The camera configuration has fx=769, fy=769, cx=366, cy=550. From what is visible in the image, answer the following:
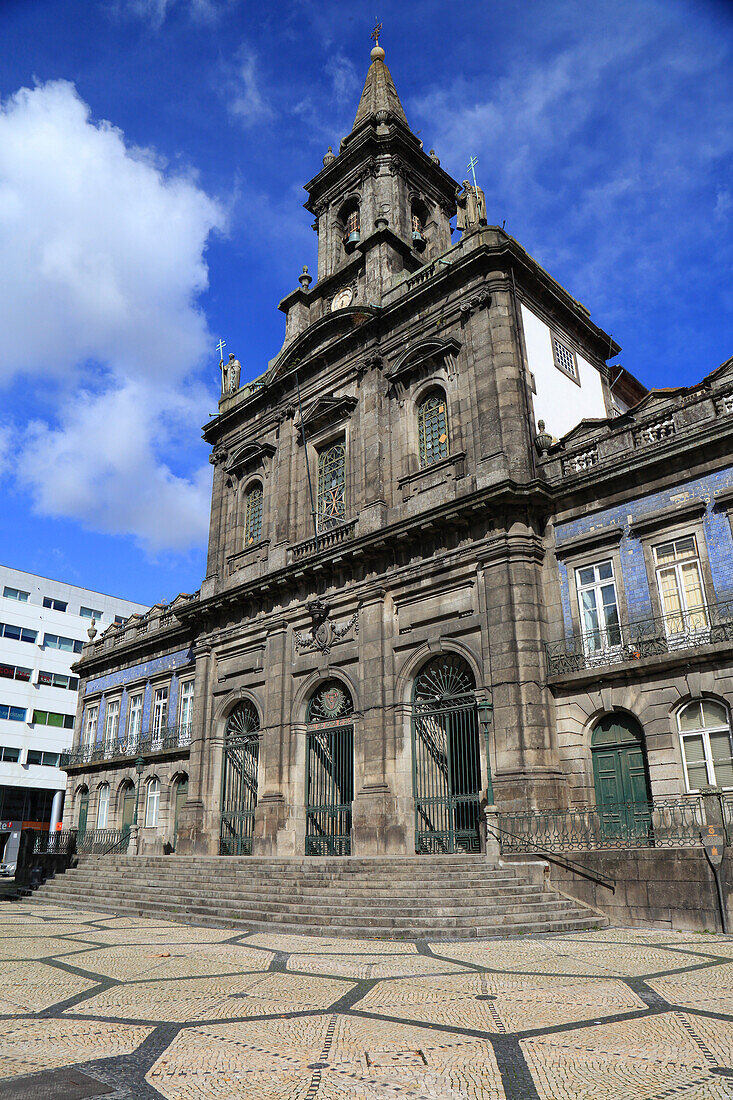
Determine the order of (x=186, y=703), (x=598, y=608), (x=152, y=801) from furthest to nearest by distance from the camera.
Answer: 1. (x=186, y=703)
2. (x=152, y=801)
3. (x=598, y=608)

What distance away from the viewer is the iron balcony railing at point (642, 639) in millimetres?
15211

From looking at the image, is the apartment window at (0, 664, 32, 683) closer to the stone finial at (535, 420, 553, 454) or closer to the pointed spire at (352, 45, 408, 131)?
the pointed spire at (352, 45, 408, 131)

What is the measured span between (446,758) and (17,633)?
43.1 meters

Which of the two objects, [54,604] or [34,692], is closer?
[34,692]

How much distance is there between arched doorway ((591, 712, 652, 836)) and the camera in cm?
1562

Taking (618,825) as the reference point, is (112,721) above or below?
above

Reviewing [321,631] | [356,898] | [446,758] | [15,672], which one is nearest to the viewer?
[356,898]

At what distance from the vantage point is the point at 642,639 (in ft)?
53.5

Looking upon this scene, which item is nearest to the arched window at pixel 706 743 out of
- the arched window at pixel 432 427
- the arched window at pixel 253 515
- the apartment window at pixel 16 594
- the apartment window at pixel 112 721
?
the arched window at pixel 432 427

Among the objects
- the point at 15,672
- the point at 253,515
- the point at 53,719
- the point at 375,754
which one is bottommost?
the point at 375,754

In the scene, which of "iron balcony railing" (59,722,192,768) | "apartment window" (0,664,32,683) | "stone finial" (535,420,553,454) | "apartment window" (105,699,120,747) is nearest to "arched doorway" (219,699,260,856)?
"iron balcony railing" (59,722,192,768)

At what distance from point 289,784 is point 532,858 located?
8949 millimetres

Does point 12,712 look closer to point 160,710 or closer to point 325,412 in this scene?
point 160,710

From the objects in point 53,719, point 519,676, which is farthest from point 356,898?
point 53,719
